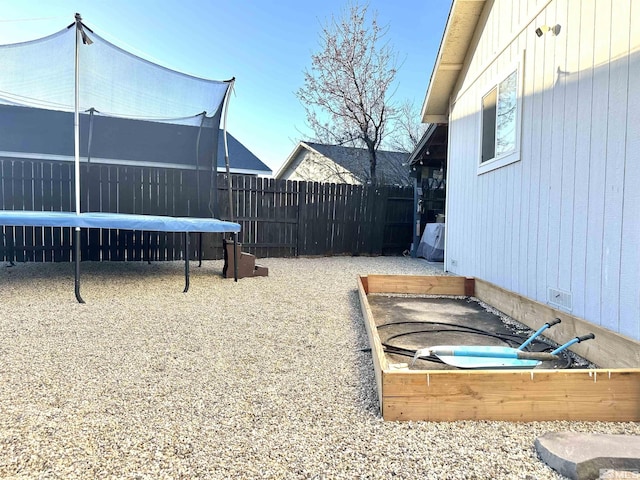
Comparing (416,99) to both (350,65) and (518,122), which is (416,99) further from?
(518,122)

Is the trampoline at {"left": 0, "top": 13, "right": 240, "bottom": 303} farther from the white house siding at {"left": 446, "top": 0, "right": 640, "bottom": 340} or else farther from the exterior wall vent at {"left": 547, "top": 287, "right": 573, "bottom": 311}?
the exterior wall vent at {"left": 547, "top": 287, "right": 573, "bottom": 311}

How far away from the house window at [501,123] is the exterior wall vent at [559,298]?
51.1 inches

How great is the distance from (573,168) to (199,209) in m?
4.67

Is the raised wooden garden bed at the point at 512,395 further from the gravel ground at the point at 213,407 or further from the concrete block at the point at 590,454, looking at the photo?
the concrete block at the point at 590,454

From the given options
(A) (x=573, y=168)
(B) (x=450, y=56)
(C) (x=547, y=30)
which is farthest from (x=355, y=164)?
(A) (x=573, y=168)

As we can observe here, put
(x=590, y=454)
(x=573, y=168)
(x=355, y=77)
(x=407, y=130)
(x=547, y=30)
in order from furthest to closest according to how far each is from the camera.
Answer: (x=407, y=130) → (x=355, y=77) → (x=547, y=30) → (x=573, y=168) → (x=590, y=454)

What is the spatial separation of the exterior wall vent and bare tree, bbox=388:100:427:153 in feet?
39.3

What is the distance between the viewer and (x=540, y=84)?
3193mm

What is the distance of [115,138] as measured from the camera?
5.87 metres

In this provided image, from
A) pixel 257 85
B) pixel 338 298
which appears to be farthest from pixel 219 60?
pixel 338 298

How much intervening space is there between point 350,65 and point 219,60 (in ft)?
13.0

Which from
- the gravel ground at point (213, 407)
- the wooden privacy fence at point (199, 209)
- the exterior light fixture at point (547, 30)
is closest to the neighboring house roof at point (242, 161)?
the wooden privacy fence at point (199, 209)

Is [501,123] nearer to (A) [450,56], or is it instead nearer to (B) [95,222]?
(A) [450,56]

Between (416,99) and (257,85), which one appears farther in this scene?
(416,99)
